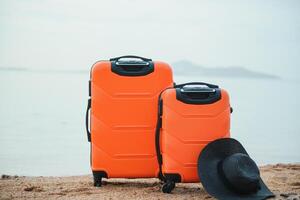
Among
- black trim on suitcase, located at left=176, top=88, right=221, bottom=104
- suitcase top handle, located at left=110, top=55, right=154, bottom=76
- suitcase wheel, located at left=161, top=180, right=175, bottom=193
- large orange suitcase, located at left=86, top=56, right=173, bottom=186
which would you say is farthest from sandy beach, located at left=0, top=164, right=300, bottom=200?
suitcase top handle, located at left=110, top=55, right=154, bottom=76

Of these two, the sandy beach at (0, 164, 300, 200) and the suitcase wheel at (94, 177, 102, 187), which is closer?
the sandy beach at (0, 164, 300, 200)

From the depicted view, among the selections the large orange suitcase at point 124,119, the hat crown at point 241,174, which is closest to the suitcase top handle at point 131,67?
the large orange suitcase at point 124,119

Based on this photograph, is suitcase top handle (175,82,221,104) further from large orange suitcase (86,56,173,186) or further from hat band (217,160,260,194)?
hat band (217,160,260,194)

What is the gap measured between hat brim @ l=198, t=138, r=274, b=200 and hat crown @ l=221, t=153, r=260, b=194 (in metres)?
0.06

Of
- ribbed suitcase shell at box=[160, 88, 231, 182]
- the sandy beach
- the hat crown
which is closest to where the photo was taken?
the hat crown

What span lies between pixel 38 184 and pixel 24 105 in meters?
8.95

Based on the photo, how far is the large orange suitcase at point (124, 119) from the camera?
608 centimetres

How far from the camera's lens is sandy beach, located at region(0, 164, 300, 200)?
5700 mm

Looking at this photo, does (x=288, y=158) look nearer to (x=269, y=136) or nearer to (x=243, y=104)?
(x=269, y=136)

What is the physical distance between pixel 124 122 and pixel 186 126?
576 mm

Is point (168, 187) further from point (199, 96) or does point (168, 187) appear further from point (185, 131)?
point (199, 96)

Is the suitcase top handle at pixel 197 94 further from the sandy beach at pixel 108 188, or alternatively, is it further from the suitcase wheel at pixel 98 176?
the suitcase wheel at pixel 98 176

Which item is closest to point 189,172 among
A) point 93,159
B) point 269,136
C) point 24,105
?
point 93,159

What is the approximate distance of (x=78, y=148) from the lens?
945cm
